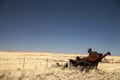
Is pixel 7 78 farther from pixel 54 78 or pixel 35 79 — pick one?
pixel 54 78

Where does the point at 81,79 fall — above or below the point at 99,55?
below

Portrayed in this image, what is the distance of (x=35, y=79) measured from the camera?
46.1 ft

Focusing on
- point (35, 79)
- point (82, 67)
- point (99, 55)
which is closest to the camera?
point (35, 79)

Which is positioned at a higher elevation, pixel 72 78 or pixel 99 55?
pixel 99 55

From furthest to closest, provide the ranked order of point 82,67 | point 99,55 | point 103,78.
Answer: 1. point 99,55
2. point 82,67
3. point 103,78

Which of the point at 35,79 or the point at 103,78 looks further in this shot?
the point at 103,78

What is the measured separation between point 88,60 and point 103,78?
18.2ft

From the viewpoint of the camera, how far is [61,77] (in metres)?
14.9

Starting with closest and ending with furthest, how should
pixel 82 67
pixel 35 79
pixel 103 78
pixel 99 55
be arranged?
pixel 35 79
pixel 103 78
pixel 82 67
pixel 99 55

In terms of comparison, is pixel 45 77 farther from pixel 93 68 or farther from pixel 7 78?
pixel 93 68

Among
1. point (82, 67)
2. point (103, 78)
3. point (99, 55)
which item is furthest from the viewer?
point (99, 55)

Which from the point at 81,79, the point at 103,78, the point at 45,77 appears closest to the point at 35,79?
the point at 45,77

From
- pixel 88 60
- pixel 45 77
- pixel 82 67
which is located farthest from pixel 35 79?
pixel 88 60

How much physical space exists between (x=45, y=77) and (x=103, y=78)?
13.3ft
